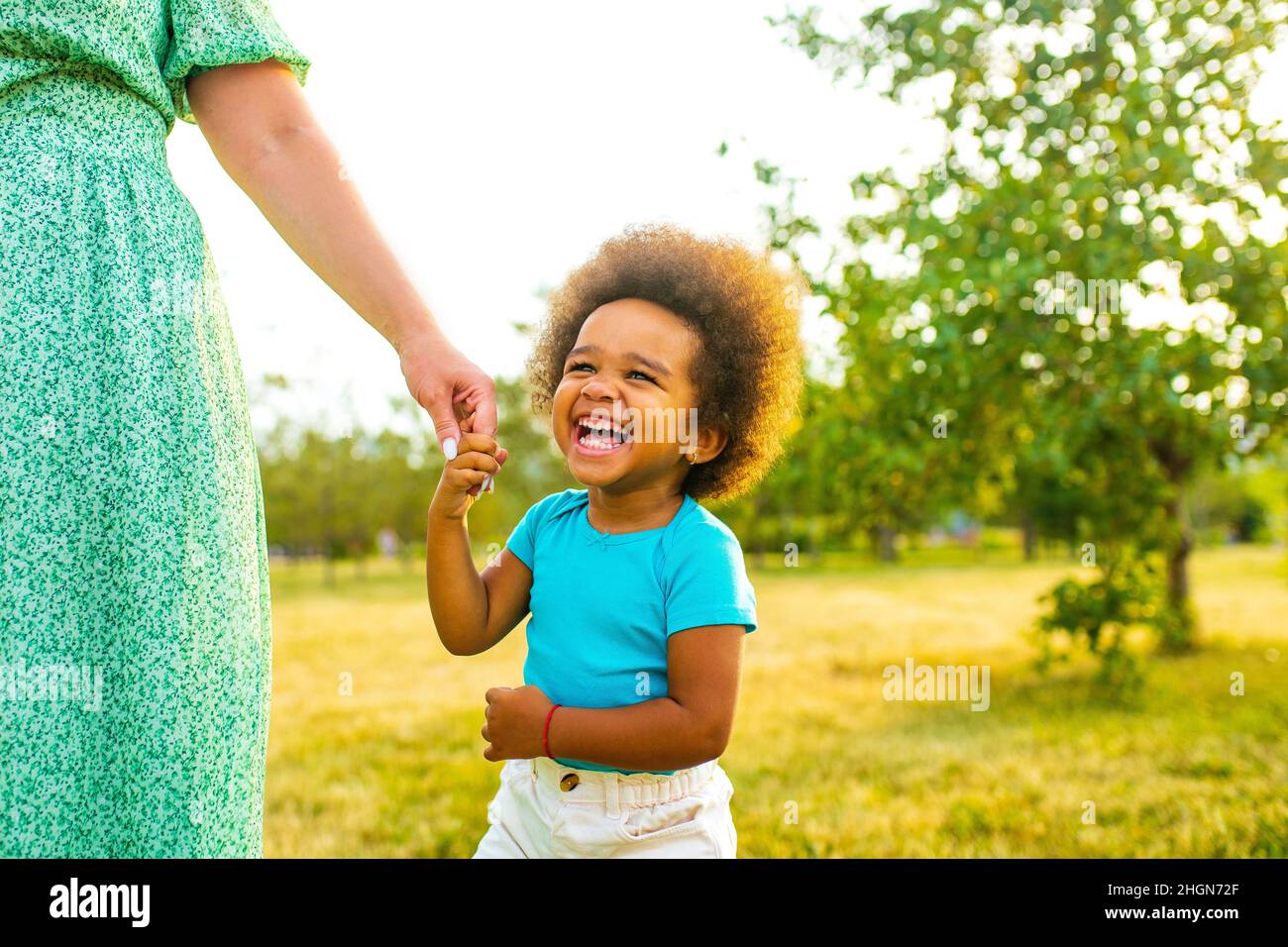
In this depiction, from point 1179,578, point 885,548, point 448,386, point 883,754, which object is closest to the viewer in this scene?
point 448,386

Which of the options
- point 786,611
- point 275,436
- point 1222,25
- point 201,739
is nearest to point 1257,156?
point 1222,25

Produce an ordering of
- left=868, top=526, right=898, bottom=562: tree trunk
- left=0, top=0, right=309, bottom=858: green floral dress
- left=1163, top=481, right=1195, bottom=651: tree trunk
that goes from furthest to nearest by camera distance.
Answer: left=868, top=526, right=898, bottom=562: tree trunk < left=1163, top=481, right=1195, bottom=651: tree trunk < left=0, top=0, right=309, bottom=858: green floral dress

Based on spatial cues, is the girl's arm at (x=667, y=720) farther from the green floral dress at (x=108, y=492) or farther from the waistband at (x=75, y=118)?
the waistband at (x=75, y=118)

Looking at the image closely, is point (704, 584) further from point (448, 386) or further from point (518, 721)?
point (448, 386)

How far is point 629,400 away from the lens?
1.79 meters

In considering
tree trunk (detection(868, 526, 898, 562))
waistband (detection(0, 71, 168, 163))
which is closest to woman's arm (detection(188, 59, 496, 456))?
waistband (detection(0, 71, 168, 163))

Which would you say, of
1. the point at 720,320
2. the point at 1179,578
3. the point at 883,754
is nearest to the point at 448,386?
the point at 720,320

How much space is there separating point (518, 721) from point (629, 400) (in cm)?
57

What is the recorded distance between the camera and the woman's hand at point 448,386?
1621 millimetres

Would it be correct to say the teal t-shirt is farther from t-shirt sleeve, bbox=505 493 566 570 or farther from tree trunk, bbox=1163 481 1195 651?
tree trunk, bbox=1163 481 1195 651

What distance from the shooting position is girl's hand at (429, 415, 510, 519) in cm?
164

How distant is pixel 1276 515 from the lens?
39.0ft

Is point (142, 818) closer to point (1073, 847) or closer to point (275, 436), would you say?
point (1073, 847)

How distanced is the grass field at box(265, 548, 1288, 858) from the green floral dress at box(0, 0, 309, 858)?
321 centimetres
